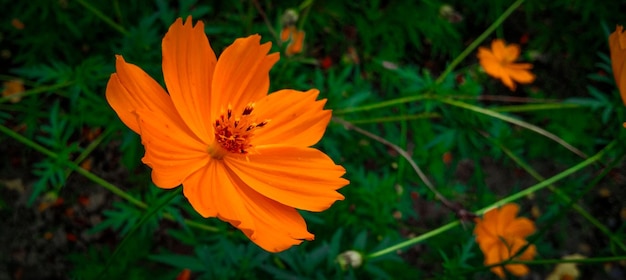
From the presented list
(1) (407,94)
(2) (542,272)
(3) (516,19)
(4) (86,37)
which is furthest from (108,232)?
(3) (516,19)

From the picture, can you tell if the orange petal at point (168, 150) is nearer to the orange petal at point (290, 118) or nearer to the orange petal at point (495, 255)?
the orange petal at point (290, 118)

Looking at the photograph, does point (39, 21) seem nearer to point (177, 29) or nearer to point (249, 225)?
point (177, 29)

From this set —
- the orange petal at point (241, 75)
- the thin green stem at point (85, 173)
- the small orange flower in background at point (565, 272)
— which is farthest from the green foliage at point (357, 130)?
the orange petal at point (241, 75)

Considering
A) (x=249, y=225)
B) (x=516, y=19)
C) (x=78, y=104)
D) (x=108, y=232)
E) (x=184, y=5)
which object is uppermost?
(x=516, y=19)

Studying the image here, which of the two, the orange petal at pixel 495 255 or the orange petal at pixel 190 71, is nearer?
the orange petal at pixel 190 71

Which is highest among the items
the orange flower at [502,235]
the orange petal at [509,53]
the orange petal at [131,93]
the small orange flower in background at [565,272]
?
the orange petal at [509,53]

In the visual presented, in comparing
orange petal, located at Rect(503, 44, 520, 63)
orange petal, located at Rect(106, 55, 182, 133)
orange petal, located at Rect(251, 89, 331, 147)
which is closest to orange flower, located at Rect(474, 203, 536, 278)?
orange petal, located at Rect(503, 44, 520, 63)

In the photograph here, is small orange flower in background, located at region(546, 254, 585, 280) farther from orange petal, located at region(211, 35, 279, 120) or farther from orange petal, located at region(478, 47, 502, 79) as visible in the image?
orange petal, located at region(211, 35, 279, 120)
